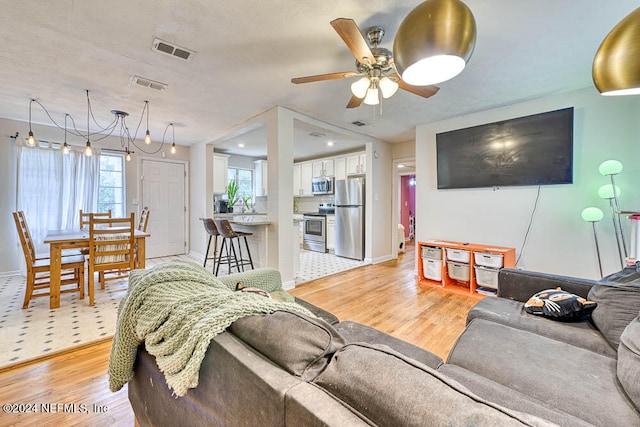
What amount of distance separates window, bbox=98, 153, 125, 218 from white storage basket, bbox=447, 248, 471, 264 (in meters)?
5.63

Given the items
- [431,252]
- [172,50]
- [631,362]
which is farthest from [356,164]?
[631,362]

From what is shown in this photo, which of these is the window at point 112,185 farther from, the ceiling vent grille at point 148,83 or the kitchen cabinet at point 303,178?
the kitchen cabinet at point 303,178

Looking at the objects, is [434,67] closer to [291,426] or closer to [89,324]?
[291,426]

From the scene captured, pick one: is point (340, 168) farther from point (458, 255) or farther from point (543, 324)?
point (543, 324)

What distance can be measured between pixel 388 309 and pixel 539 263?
1955mm

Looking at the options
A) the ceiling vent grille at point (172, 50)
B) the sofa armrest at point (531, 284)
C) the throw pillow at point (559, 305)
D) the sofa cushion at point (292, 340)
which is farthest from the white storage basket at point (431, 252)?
the ceiling vent grille at point (172, 50)

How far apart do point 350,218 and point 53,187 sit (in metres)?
5.00

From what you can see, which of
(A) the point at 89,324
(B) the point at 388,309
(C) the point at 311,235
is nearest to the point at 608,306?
(B) the point at 388,309

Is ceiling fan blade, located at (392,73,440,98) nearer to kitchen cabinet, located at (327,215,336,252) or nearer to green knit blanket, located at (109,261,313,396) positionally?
green knit blanket, located at (109,261,313,396)

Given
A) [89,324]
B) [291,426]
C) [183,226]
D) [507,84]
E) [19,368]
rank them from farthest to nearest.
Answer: [183,226], [507,84], [89,324], [19,368], [291,426]

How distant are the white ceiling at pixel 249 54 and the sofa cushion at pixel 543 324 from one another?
1.95 metres

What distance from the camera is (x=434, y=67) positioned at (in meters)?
1.01

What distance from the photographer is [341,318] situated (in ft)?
8.77

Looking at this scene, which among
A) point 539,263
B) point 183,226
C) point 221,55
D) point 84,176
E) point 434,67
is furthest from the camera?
point 183,226
